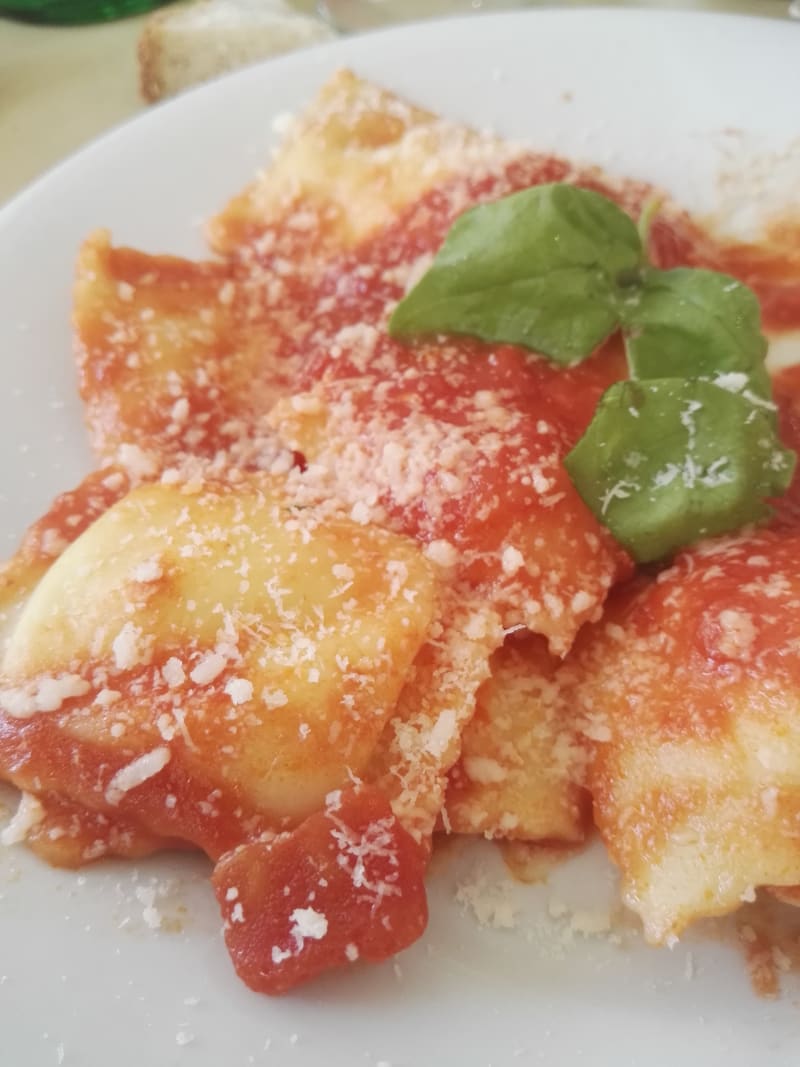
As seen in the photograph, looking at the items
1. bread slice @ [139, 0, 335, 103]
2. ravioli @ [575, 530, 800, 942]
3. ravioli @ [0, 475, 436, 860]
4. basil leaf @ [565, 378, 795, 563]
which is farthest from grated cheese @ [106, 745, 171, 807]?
bread slice @ [139, 0, 335, 103]

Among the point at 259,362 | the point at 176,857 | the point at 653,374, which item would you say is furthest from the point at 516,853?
the point at 259,362

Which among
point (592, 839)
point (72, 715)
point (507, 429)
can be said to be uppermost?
point (507, 429)

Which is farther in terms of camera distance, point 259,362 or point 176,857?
point 259,362

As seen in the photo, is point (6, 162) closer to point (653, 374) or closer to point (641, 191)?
point (641, 191)

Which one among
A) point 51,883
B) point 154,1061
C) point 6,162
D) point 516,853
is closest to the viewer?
point 154,1061

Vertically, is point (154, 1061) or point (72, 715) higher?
point (72, 715)

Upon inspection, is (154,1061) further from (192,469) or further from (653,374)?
(653,374)

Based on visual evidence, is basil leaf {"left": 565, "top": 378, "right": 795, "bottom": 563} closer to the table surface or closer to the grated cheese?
the grated cheese

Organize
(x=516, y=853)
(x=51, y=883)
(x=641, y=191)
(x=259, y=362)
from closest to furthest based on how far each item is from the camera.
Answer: (x=51, y=883) → (x=516, y=853) → (x=259, y=362) → (x=641, y=191)

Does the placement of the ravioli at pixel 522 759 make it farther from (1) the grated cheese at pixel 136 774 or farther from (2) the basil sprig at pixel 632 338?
(1) the grated cheese at pixel 136 774
